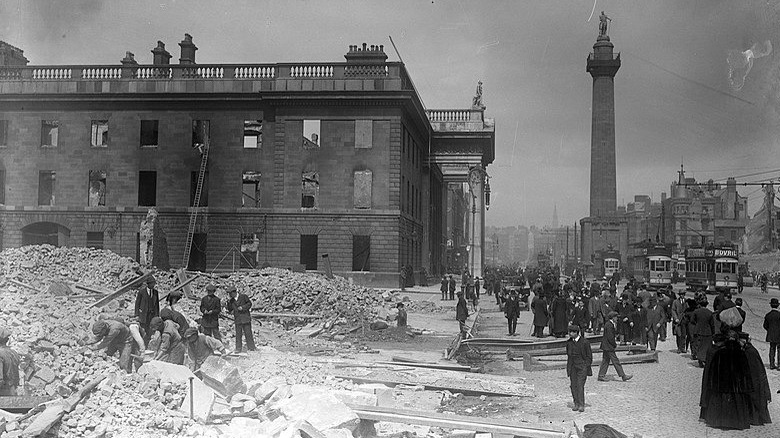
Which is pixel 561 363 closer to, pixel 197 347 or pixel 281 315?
pixel 197 347

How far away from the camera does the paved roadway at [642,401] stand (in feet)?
31.5

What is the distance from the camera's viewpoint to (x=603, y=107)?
8281 centimetres

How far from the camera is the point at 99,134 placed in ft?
125

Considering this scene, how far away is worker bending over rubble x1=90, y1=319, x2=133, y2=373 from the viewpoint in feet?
34.7

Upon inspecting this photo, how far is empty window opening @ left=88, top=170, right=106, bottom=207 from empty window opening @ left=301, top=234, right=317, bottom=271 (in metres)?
12.0

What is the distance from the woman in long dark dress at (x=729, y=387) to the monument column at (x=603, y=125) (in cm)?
7601

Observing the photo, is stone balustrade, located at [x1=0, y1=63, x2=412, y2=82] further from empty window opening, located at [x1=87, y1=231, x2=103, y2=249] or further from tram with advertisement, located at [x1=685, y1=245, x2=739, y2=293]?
tram with advertisement, located at [x1=685, y1=245, x2=739, y2=293]

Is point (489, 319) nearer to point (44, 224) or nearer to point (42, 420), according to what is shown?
point (42, 420)

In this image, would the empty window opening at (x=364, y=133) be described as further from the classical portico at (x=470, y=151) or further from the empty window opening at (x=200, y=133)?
the classical portico at (x=470, y=151)

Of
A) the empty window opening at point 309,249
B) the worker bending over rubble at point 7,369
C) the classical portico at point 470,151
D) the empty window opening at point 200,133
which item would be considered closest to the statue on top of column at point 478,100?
the classical portico at point 470,151

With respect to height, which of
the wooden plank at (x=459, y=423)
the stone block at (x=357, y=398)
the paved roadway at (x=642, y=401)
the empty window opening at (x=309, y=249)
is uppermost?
the empty window opening at (x=309, y=249)

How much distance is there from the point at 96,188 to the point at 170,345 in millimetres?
29744

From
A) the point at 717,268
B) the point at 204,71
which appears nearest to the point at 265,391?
the point at 204,71

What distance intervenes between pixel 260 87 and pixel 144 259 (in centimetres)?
1226
